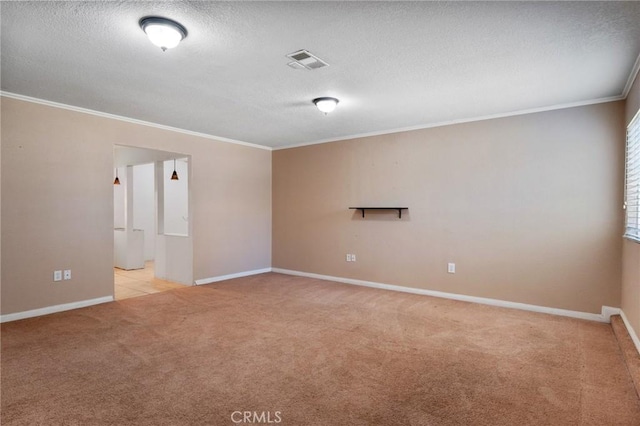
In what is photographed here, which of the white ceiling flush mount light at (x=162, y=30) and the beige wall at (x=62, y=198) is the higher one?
the white ceiling flush mount light at (x=162, y=30)

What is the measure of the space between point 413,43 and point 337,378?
249 cm

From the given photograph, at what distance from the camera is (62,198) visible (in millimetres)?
4164

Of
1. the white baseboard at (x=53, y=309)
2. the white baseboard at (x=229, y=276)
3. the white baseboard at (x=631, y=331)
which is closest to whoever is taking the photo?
the white baseboard at (x=631, y=331)

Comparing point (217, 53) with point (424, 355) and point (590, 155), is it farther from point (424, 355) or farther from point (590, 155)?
point (590, 155)

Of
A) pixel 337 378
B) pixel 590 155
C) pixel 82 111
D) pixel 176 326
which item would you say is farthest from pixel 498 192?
pixel 82 111

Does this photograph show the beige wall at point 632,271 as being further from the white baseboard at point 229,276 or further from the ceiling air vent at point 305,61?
the white baseboard at point 229,276

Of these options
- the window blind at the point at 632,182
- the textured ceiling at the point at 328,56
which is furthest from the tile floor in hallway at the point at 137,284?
the window blind at the point at 632,182

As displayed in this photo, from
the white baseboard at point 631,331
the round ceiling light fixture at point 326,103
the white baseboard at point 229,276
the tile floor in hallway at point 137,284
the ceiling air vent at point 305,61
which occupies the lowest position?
the tile floor in hallway at point 137,284

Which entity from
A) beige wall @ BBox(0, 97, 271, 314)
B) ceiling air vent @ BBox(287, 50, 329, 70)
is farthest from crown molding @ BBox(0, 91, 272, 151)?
ceiling air vent @ BBox(287, 50, 329, 70)

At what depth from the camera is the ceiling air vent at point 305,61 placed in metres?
2.75

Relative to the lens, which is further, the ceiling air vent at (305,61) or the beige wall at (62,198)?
the beige wall at (62,198)

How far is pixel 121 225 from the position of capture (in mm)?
8492

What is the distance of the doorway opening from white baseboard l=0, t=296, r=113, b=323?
1.06 ft

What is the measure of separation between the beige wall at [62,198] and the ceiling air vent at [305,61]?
118 inches
